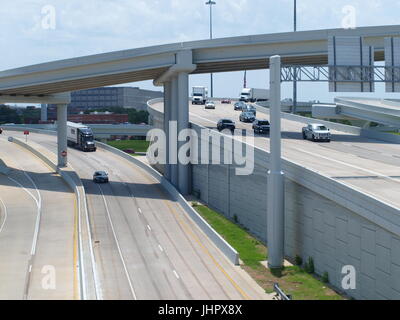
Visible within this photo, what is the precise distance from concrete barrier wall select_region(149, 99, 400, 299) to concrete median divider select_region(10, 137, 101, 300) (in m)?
11.3

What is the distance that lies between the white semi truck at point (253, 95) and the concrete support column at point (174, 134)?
5305 cm

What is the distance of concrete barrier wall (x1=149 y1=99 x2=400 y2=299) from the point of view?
2575 centimetres

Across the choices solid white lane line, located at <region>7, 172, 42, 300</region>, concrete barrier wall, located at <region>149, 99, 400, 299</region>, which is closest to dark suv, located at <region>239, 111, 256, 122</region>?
solid white lane line, located at <region>7, 172, 42, 300</region>

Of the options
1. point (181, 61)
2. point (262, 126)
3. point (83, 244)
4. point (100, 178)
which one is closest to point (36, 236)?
point (83, 244)

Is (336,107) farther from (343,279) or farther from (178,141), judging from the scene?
(343,279)

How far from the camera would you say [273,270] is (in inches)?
1350

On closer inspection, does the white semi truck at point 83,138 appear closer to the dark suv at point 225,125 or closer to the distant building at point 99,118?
the dark suv at point 225,125

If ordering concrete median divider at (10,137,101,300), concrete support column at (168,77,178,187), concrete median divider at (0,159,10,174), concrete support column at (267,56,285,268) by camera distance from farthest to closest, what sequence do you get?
concrete median divider at (0,159,10,174)
concrete support column at (168,77,178,187)
concrete support column at (267,56,285,268)
concrete median divider at (10,137,101,300)

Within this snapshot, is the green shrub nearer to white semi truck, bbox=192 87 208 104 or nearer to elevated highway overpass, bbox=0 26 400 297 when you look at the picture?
elevated highway overpass, bbox=0 26 400 297

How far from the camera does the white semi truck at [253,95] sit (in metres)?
113

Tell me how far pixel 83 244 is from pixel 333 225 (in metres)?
16.2

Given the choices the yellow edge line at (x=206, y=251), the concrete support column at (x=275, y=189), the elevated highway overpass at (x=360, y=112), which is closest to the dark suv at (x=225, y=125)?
the yellow edge line at (x=206, y=251)

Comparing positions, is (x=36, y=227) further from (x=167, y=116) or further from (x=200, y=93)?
(x=200, y=93)
